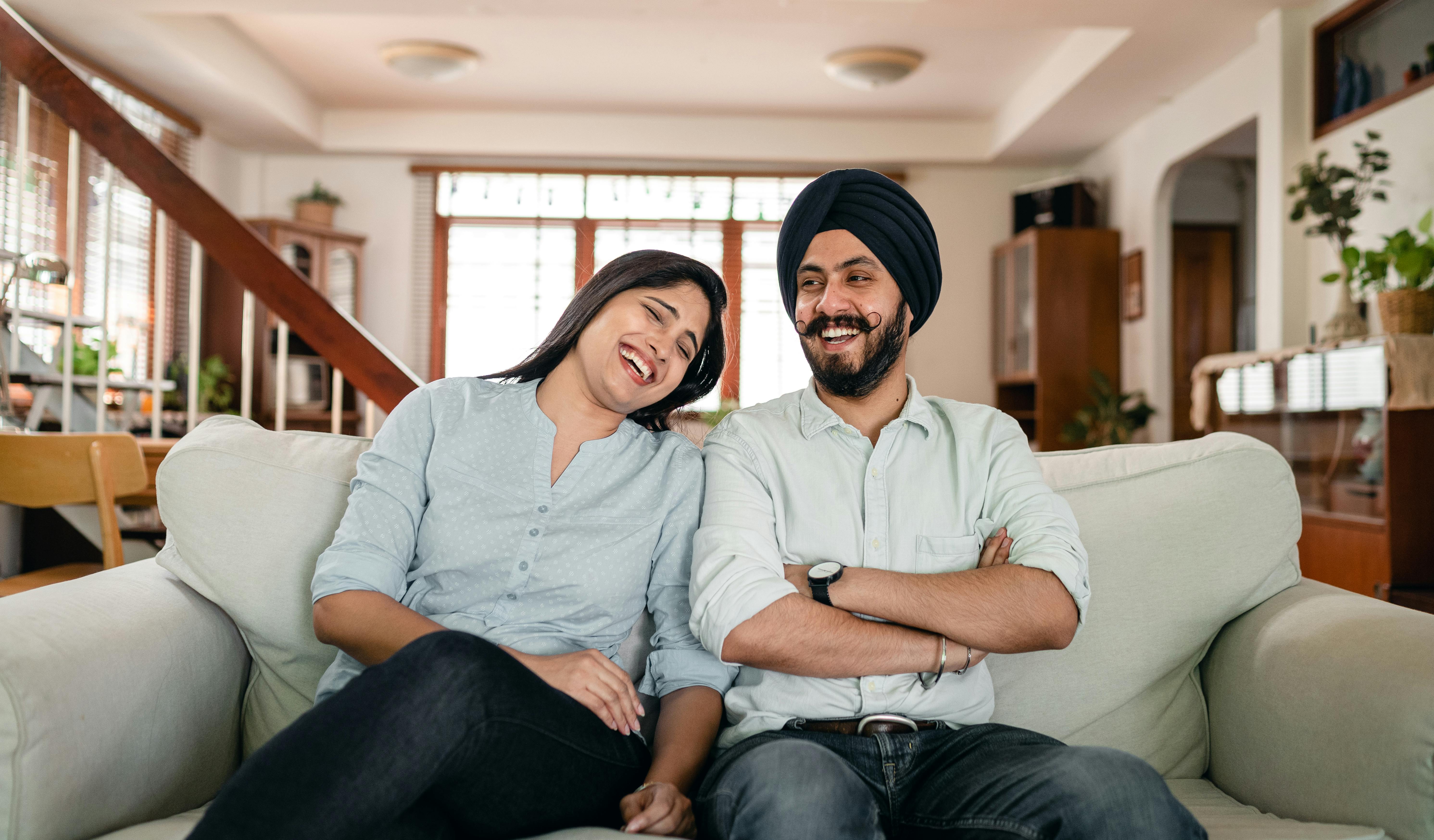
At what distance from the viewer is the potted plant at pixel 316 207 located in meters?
6.02

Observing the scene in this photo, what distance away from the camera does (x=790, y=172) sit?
6.40m

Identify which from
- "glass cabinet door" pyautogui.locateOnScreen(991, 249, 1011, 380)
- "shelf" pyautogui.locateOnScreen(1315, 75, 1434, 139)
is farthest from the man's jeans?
"glass cabinet door" pyautogui.locateOnScreen(991, 249, 1011, 380)

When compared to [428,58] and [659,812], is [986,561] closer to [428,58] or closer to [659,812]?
[659,812]

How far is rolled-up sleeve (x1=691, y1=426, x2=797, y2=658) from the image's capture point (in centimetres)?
120

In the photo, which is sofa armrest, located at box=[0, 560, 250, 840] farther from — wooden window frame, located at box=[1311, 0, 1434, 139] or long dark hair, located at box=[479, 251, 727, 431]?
wooden window frame, located at box=[1311, 0, 1434, 139]

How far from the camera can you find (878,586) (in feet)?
4.07

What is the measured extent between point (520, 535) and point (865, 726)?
56 centimetres

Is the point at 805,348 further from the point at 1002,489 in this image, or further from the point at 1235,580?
the point at 1235,580

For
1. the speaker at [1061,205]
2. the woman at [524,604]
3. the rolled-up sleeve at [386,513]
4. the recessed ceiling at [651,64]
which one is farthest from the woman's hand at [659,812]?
the speaker at [1061,205]

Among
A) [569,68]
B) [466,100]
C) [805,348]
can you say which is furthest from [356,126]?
[805,348]

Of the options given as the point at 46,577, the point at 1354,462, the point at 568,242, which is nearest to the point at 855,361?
the point at 46,577

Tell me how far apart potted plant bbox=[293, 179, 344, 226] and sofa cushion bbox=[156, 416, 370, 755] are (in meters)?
5.14

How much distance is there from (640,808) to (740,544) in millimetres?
365

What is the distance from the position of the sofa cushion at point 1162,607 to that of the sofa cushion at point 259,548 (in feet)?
3.52
